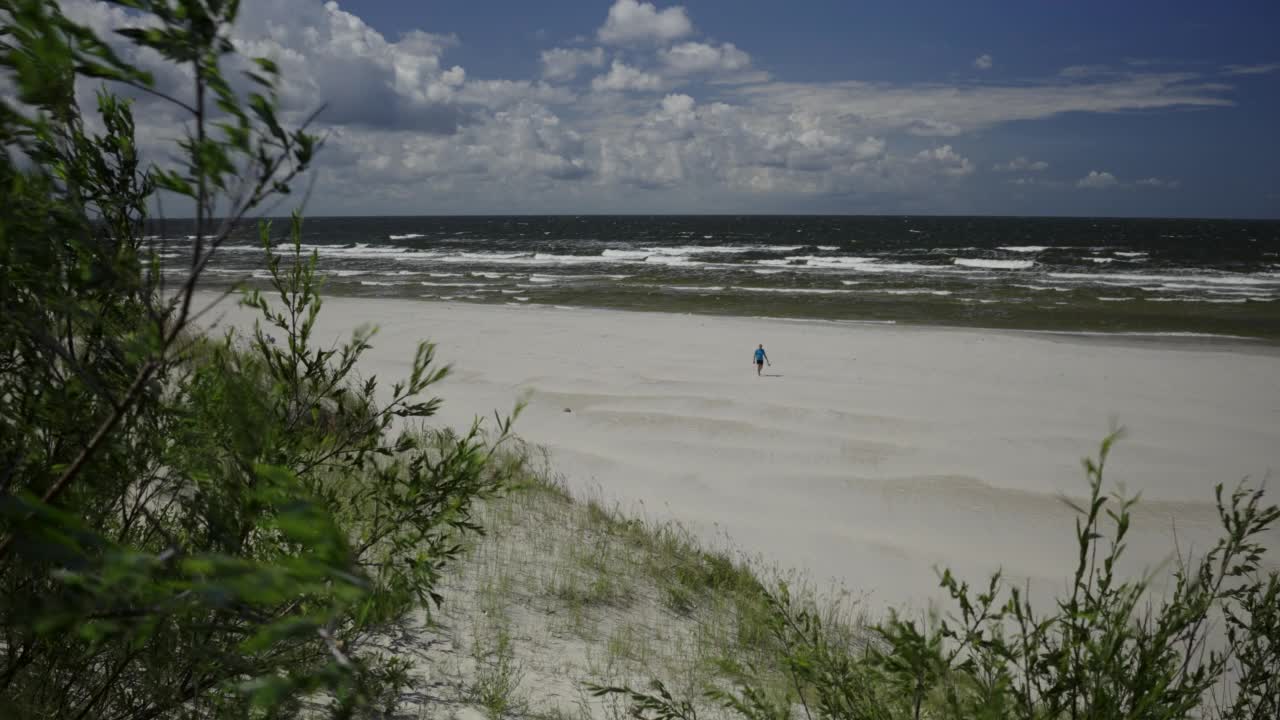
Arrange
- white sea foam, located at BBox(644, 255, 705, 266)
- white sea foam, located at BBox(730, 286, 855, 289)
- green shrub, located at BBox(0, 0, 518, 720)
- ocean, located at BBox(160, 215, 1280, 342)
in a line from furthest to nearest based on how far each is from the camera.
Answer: white sea foam, located at BBox(644, 255, 705, 266) → white sea foam, located at BBox(730, 286, 855, 289) → ocean, located at BBox(160, 215, 1280, 342) → green shrub, located at BBox(0, 0, 518, 720)

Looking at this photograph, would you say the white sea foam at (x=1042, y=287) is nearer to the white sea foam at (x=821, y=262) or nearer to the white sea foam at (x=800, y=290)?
the white sea foam at (x=800, y=290)

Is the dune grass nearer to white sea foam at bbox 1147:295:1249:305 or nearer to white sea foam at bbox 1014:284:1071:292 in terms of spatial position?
white sea foam at bbox 1147:295:1249:305

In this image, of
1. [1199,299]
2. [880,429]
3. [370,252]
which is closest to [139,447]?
[880,429]

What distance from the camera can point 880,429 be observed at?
1262 cm

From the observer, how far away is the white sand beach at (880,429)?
28.0ft

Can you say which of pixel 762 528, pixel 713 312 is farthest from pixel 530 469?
pixel 713 312

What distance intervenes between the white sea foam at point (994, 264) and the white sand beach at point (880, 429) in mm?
26396

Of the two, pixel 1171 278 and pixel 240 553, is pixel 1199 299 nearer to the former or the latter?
pixel 1171 278

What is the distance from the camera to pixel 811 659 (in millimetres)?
2859

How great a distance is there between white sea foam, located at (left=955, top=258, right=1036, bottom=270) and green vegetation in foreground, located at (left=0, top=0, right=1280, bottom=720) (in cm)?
4808

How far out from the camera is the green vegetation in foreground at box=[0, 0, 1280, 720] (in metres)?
0.96

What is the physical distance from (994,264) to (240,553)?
178 feet

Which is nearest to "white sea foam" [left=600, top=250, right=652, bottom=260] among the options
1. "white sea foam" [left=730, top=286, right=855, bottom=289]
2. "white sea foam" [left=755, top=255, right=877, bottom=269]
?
"white sea foam" [left=755, top=255, right=877, bottom=269]

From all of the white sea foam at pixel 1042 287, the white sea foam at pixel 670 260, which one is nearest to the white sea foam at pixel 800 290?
the white sea foam at pixel 1042 287
